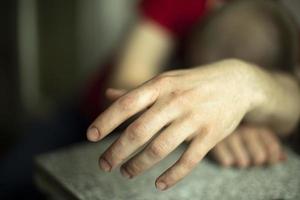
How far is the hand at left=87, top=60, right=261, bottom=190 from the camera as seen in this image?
0.39m

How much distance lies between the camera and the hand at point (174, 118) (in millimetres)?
394

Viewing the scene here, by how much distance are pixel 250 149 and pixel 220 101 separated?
0.17 metres

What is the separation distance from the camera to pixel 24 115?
188 centimetres

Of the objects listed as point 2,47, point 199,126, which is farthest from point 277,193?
point 2,47

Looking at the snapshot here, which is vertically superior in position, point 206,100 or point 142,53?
point 206,100

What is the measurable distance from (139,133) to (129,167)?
5 centimetres

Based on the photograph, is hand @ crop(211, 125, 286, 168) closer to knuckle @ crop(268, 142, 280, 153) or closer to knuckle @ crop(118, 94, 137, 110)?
knuckle @ crop(268, 142, 280, 153)

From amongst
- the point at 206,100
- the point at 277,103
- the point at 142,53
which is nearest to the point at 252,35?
the point at 277,103

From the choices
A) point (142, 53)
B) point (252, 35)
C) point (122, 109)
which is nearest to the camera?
point (122, 109)

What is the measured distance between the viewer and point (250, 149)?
0.57 metres

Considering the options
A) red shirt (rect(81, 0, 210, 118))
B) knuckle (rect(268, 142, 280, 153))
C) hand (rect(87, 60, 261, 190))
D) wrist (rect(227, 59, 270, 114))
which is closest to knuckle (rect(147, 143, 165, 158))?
hand (rect(87, 60, 261, 190))

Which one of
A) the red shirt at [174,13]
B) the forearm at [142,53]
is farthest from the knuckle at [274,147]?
the red shirt at [174,13]

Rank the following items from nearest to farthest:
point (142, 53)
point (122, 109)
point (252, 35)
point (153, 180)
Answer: point (122, 109)
point (153, 180)
point (252, 35)
point (142, 53)

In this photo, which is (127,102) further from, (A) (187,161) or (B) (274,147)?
(B) (274,147)
